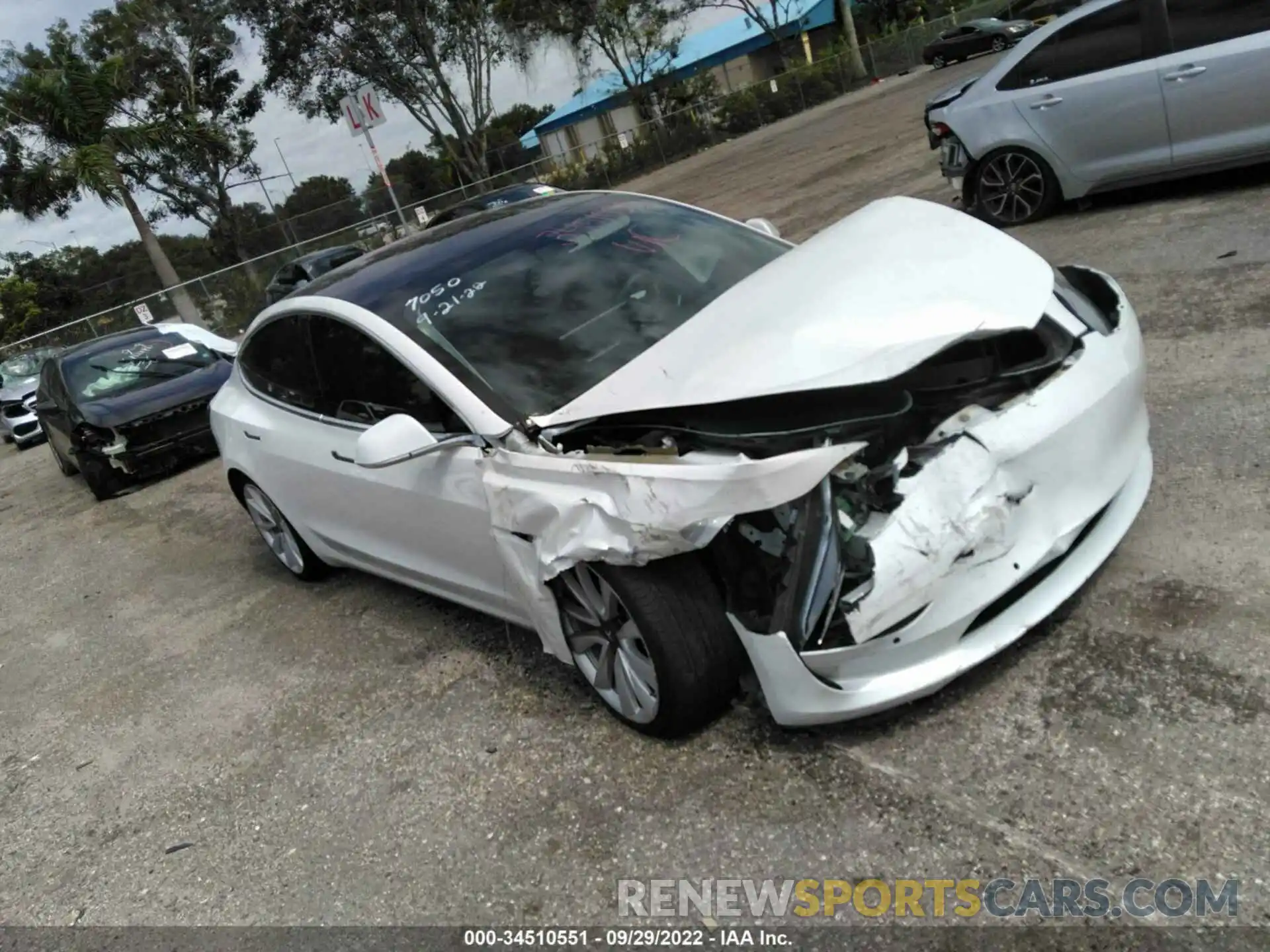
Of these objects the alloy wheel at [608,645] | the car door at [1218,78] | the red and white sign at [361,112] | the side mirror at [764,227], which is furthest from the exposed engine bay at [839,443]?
the red and white sign at [361,112]

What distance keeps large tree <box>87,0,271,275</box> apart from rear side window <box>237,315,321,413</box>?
29.9m

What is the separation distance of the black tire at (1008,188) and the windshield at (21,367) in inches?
640

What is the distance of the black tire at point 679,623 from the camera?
9.34 ft

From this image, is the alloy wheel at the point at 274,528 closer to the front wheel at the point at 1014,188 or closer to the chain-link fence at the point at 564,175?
the front wheel at the point at 1014,188

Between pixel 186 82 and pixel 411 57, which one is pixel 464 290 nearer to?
pixel 411 57

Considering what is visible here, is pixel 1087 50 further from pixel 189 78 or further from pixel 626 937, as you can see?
pixel 189 78

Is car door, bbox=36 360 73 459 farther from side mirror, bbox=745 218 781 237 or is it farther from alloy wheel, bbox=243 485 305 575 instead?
side mirror, bbox=745 218 781 237

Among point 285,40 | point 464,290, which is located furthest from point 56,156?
point 464,290

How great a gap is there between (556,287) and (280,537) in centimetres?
256

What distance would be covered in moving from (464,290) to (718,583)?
1.69 meters

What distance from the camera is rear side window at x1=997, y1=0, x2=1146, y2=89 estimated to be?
701 cm

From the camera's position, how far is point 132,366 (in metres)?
10.1

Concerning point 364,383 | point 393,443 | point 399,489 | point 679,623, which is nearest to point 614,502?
point 679,623

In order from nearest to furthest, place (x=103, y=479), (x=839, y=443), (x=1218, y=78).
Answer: (x=839, y=443) → (x=1218, y=78) → (x=103, y=479)
